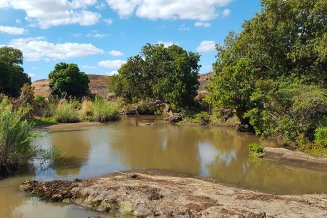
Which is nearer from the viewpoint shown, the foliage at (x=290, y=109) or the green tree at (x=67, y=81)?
the foliage at (x=290, y=109)

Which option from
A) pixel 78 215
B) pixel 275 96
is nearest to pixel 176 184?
pixel 78 215

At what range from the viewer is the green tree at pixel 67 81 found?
139ft

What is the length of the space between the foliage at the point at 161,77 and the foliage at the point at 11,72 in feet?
37.1

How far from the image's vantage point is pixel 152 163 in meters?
15.1

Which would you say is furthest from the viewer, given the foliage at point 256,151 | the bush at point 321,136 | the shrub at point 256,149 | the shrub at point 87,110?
the shrub at point 87,110

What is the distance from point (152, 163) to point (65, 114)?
1536 cm

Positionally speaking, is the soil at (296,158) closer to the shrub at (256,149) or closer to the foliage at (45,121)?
the shrub at (256,149)

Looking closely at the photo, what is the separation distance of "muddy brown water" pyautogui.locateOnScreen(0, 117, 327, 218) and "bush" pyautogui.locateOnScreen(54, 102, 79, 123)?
4441mm

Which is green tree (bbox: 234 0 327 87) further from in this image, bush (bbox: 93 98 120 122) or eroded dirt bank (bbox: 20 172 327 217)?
eroded dirt bank (bbox: 20 172 327 217)

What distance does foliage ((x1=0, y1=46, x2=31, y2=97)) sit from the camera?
41391mm

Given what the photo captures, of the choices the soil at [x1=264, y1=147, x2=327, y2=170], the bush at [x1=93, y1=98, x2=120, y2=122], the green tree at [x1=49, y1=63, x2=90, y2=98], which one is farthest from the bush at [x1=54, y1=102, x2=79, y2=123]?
the soil at [x1=264, y1=147, x2=327, y2=170]

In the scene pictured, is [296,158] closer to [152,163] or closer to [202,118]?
[152,163]

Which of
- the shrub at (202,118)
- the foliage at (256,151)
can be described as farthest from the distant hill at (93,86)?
the foliage at (256,151)

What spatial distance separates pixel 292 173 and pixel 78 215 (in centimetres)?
850
